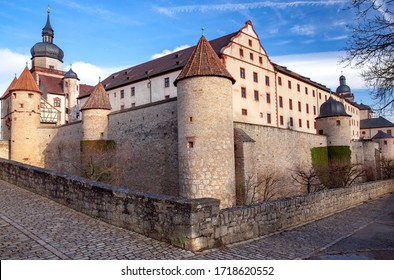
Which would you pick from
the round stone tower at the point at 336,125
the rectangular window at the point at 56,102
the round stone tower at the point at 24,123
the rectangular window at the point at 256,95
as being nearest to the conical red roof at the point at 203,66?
the rectangular window at the point at 256,95

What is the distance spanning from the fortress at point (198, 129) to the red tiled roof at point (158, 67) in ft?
0.60

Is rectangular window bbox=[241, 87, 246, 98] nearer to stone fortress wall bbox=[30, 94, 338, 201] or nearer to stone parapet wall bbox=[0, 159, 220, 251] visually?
stone fortress wall bbox=[30, 94, 338, 201]

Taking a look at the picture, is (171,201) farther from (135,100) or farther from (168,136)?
(135,100)

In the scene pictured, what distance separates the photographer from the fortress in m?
15.8

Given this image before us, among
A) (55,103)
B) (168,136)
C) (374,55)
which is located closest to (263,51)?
(168,136)

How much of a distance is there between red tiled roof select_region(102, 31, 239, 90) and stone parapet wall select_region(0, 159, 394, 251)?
67.3ft

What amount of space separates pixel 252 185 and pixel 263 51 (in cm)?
1979

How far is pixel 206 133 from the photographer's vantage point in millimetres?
15562

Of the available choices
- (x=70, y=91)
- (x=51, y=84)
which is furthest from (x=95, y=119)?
(x=51, y=84)

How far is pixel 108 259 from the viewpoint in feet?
16.7

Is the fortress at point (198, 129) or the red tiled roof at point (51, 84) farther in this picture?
the red tiled roof at point (51, 84)

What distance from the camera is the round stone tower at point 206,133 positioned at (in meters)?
15.2

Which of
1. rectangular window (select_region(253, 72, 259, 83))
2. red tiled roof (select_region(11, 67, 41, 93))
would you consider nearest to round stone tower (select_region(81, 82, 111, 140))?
red tiled roof (select_region(11, 67, 41, 93))

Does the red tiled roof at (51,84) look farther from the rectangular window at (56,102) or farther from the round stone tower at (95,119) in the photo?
the round stone tower at (95,119)
